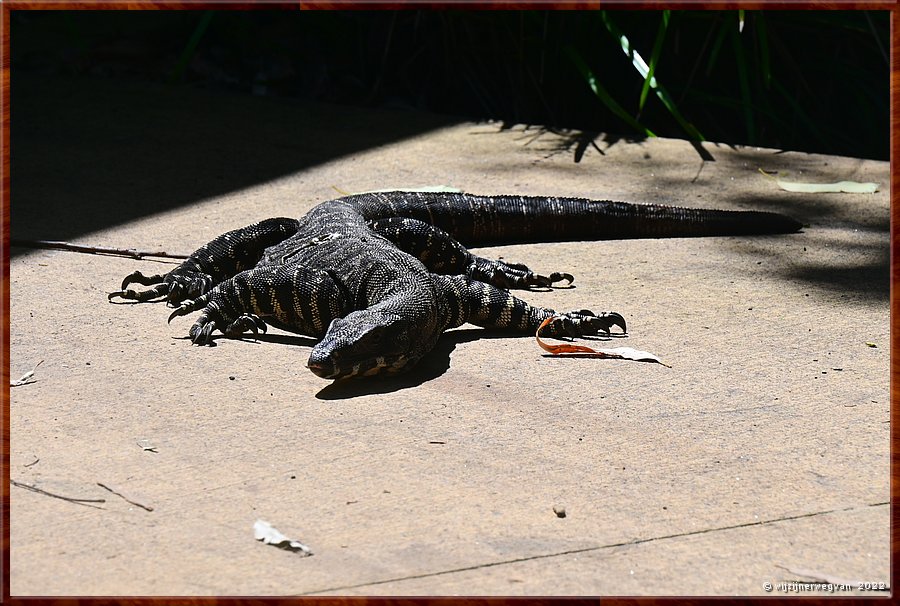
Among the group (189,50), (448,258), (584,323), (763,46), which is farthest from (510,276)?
(189,50)

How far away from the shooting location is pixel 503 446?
4.11 m

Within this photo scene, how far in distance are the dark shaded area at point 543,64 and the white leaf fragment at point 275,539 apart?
6.96 m

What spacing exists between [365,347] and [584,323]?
121 cm

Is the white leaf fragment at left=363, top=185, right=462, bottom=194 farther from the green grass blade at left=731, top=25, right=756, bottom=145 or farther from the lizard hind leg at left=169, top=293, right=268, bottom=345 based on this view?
the green grass blade at left=731, top=25, right=756, bottom=145

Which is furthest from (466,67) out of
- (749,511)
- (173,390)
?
(749,511)

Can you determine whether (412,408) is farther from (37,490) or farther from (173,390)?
(37,490)

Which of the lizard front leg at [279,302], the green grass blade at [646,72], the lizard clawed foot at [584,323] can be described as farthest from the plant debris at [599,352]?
the green grass blade at [646,72]

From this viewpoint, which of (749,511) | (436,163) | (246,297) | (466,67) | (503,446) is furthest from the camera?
(466,67)

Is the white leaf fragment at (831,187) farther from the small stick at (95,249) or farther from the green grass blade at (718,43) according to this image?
the small stick at (95,249)

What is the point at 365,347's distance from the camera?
468cm

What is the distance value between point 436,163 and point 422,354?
3.86 metres

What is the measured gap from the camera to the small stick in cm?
642

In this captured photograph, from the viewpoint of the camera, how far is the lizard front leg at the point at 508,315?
543 centimetres

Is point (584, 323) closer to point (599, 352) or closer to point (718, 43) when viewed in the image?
point (599, 352)
